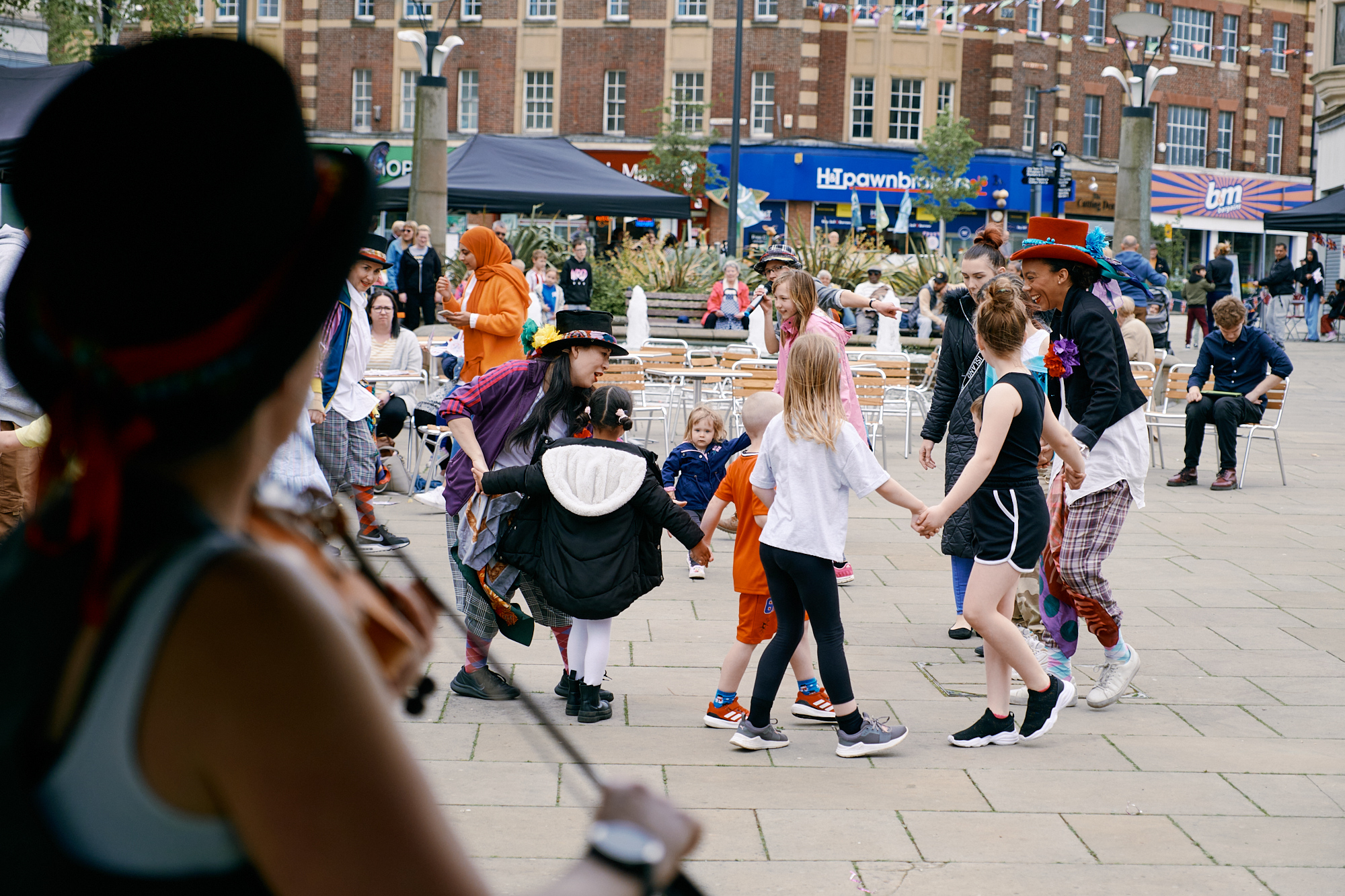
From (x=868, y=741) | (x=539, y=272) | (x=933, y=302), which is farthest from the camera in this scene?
(x=933, y=302)

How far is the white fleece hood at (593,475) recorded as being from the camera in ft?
18.3

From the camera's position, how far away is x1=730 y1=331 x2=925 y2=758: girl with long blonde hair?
527 centimetres

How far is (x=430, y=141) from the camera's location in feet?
61.5

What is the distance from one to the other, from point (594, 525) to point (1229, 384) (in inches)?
358

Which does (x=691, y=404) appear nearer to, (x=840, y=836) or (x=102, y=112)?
(x=840, y=836)

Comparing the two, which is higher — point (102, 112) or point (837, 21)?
point (837, 21)

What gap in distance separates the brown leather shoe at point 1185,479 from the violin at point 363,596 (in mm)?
12530

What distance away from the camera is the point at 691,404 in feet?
53.0

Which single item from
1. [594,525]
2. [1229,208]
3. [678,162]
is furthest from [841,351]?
[1229,208]

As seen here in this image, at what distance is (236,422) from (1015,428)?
4.67 metres

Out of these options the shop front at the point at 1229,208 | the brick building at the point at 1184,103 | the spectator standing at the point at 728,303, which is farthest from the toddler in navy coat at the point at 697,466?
the shop front at the point at 1229,208

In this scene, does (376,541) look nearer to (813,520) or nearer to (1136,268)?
(813,520)

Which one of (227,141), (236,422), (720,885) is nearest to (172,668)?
(236,422)

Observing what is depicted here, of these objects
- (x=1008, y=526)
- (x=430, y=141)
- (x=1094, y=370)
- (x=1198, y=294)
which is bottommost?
(x=1008, y=526)
